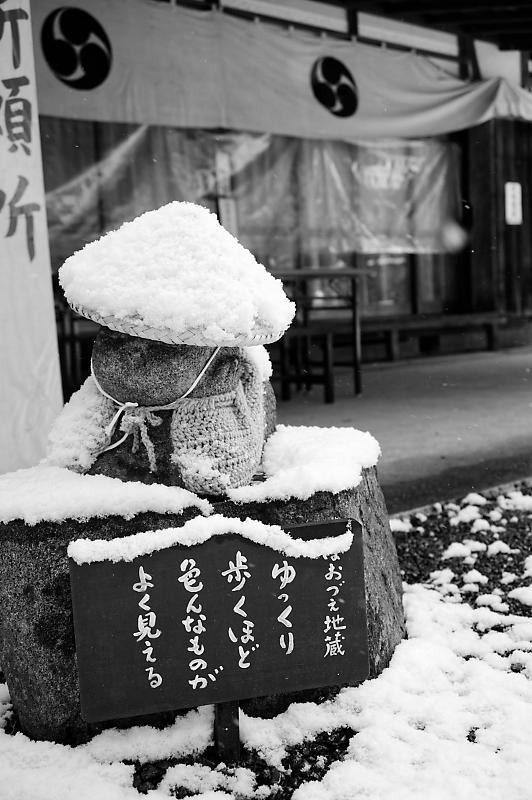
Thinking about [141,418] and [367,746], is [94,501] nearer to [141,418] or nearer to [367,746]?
[141,418]

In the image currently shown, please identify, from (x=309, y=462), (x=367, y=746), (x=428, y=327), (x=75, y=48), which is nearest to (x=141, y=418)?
(x=309, y=462)

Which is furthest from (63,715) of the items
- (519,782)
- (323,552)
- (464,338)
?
(464,338)

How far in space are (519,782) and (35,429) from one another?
2.69 metres

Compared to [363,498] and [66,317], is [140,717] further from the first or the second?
[66,317]

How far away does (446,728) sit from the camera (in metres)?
2.13

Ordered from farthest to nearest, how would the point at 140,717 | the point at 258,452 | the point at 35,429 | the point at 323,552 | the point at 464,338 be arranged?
the point at 464,338 < the point at 35,429 < the point at 258,452 < the point at 140,717 < the point at 323,552

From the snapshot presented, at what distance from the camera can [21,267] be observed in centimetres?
375

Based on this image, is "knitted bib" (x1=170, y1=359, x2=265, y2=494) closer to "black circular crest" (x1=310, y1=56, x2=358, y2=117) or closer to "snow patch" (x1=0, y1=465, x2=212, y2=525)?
"snow patch" (x1=0, y1=465, x2=212, y2=525)

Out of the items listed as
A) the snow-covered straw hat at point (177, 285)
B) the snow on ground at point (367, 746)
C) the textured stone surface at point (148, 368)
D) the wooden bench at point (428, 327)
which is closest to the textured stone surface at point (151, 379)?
the textured stone surface at point (148, 368)

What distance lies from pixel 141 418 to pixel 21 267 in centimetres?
192

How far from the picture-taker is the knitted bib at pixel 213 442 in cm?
213

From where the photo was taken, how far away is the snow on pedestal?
81.8 inches

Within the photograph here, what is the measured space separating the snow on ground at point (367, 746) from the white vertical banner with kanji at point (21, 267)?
1670 millimetres

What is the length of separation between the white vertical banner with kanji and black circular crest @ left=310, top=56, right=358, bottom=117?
579cm
